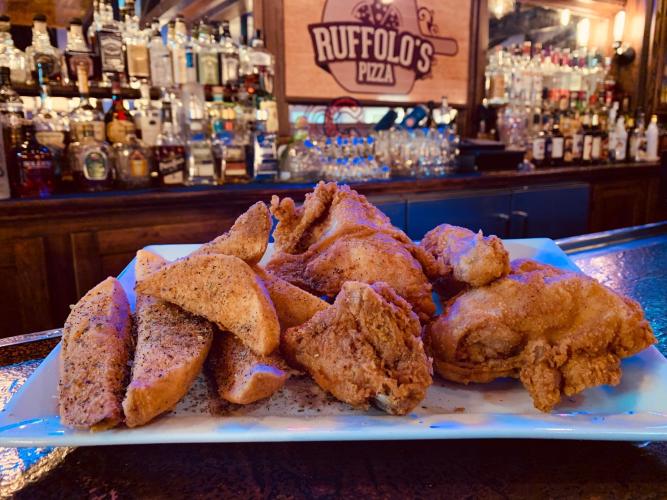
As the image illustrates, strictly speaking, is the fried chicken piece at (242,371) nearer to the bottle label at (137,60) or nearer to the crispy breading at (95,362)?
the crispy breading at (95,362)

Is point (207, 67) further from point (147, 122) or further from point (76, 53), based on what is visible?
point (76, 53)

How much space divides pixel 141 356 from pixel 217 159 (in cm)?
269

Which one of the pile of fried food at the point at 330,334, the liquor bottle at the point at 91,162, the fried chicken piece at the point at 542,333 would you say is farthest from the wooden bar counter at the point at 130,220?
the fried chicken piece at the point at 542,333

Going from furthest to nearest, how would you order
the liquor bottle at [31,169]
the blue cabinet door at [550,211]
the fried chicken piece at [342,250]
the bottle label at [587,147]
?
the bottle label at [587,147] < the blue cabinet door at [550,211] < the liquor bottle at [31,169] < the fried chicken piece at [342,250]

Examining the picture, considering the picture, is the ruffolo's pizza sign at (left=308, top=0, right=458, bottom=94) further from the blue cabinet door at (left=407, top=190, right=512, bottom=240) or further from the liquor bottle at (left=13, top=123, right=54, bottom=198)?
the liquor bottle at (left=13, top=123, right=54, bottom=198)

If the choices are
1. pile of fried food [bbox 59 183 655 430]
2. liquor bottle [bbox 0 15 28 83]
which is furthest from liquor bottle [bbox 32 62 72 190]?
pile of fried food [bbox 59 183 655 430]

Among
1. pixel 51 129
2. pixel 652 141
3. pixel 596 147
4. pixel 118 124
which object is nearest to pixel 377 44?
pixel 118 124

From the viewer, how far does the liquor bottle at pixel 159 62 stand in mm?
3133

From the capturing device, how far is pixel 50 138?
288 cm

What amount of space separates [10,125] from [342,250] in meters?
2.35

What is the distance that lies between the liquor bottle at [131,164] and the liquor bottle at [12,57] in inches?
23.4

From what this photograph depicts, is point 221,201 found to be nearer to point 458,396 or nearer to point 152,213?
point 152,213

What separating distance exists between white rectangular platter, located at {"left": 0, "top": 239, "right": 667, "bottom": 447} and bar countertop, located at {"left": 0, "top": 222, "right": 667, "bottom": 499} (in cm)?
3

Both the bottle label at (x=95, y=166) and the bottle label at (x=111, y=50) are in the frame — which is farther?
the bottle label at (x=111, y=50)
